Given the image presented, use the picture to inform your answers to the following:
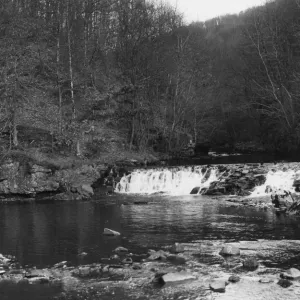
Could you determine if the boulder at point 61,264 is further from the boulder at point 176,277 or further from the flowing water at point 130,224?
the boulder at point 176,277

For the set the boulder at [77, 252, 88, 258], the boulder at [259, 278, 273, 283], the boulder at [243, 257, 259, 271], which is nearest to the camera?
the boulder at [259, 278, 273, 283]

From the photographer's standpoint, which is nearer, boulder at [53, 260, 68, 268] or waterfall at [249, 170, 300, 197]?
boulder at [53, 260, 68, 268]

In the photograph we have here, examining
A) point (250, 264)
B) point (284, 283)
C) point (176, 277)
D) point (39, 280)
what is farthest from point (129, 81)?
point (284, 283)

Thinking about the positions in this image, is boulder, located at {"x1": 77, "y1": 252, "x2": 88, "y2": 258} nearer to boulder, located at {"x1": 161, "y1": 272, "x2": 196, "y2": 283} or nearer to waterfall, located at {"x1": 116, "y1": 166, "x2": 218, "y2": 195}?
boulder, located at {"x1": 161, "y1": 272, "x2": 196, "y2": 283}

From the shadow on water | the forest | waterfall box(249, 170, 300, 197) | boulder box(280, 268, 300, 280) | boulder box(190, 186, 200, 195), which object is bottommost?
the shadow on water

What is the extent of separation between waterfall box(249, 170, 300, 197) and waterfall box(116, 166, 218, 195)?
3503mm

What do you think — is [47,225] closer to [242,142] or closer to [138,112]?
[138,112]

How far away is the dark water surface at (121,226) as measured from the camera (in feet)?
47.0

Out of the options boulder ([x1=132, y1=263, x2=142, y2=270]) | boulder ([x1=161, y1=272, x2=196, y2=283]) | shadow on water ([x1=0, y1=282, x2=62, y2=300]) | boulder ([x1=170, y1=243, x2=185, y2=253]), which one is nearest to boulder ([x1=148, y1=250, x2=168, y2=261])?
boulder ([x1=170, y1=243, x2=185, y2=253])

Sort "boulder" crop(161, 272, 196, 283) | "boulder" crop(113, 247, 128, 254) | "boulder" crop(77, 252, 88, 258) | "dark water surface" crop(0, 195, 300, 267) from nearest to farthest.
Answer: "boulder" crop(161, 272, 196, 283) < "boulder" crop(77, 252, 88, 258) < "boulder" crop(113, 247, 128, 254) < "dark water surface" crop(0, 195, 300, 267)

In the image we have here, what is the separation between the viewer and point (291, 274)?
10.7 m

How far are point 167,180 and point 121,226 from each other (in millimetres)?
12693

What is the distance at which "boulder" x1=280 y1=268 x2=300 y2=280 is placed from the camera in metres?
10.6

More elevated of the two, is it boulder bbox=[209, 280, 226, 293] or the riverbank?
the riverbank
